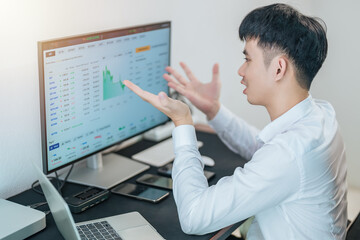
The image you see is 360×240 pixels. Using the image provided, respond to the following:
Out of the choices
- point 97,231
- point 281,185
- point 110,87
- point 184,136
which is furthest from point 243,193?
point 110,87

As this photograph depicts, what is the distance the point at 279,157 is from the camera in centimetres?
114

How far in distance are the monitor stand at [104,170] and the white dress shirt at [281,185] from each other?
333 mm

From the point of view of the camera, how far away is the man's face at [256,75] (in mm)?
1299

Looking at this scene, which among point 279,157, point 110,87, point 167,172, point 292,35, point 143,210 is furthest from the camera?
point 167,172

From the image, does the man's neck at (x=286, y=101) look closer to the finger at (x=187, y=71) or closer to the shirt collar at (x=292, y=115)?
the shirt collar at (x=292, y=115)

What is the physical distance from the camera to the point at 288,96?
1.31 m

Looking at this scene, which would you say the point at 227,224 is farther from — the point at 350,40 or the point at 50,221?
the point at 350,40

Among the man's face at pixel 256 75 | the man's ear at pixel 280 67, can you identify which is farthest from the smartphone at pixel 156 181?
the man's ear at pixel 280 67

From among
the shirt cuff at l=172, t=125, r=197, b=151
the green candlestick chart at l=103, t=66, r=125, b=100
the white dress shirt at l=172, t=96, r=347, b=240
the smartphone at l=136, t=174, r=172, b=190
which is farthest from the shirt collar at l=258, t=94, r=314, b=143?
the green candlestick chart at l=103, t=66, r=125, b=100

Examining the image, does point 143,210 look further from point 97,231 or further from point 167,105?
point 167,105

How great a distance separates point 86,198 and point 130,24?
0.75 m

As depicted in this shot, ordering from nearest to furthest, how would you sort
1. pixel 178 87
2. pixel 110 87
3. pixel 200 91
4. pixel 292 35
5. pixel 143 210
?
pixel 292 35
pixel 143 210
pixel 110 87
pixel 178 87
pixel 200 91

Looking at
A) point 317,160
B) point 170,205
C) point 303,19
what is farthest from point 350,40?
point 170,205

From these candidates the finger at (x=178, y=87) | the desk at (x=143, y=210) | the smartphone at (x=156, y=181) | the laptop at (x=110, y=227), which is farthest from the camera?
the finger at (x=178, y=87)
